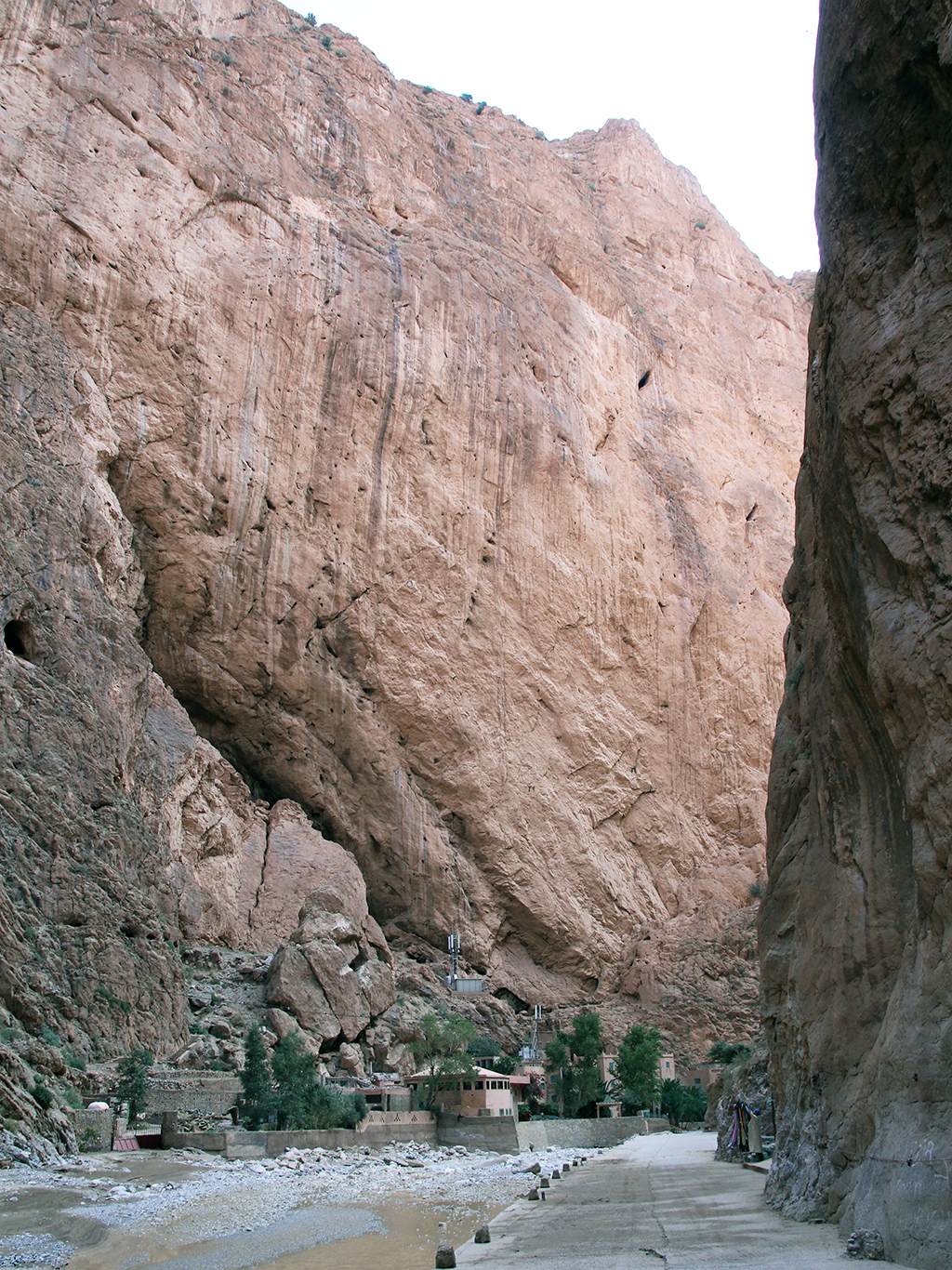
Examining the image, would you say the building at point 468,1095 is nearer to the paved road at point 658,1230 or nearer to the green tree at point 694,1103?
the green tree at point 694,1103

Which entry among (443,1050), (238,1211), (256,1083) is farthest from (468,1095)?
(238,1211)

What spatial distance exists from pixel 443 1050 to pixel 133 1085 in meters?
11.2

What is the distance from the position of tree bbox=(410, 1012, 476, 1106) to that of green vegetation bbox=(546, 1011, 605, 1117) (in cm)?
337

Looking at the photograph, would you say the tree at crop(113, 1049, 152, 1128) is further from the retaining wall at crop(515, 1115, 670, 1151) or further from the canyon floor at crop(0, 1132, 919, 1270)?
the retaining wall at crop(515, 1115, 670, 1151)

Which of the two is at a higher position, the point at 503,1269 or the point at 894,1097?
the point at 894,1097

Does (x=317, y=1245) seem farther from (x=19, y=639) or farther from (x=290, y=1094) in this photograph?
(x=19, y=639)

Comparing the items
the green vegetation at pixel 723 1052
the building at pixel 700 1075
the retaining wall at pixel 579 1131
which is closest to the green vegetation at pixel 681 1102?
the building at pixel 700 1075

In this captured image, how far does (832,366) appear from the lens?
31.4 feet

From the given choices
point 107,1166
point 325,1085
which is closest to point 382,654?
point 325,1085

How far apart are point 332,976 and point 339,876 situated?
476cm

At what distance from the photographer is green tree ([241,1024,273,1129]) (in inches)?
915

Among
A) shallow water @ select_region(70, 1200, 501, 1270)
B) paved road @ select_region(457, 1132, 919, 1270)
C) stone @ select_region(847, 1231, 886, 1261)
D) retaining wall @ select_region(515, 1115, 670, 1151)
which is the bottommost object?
retaining wall @ select_region(515, 1115, 670, 1151)

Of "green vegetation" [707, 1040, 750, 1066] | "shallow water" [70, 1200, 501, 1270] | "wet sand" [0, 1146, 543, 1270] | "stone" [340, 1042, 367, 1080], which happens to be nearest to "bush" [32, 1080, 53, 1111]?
"wet sand" [0, 1146, 543, 1270]

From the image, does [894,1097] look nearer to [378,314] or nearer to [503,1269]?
[503,1269]
